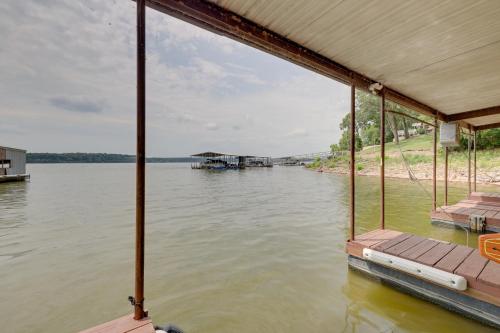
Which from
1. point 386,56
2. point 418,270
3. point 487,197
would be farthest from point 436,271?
point 487,197

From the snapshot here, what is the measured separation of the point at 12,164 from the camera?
2595 centimetres

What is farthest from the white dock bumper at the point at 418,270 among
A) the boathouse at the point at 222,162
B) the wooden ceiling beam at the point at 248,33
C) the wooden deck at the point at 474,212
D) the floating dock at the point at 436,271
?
the boathouse at the point at 222,162

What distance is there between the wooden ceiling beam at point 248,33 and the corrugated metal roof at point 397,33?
0.07 m

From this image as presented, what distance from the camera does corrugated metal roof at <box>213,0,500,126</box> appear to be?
7.97 feet

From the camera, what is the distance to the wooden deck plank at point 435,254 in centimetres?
340

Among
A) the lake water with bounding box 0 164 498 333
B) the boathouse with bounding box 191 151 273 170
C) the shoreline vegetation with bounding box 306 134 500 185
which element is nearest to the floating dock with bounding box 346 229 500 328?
the lake water with bounding box 0 164 498 333

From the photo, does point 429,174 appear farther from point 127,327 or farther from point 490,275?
point 127,327

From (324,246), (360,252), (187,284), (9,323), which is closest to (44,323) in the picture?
(9,323)

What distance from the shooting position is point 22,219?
9.84m

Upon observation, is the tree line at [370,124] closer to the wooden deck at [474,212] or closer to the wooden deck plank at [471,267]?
the wooden deck at [474,212]

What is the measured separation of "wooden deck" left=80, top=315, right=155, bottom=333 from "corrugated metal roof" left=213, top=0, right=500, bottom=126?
120 inches

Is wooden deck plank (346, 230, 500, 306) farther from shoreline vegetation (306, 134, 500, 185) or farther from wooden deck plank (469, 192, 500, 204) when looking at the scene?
shoreline vegetation (306, 134, 500, 185)

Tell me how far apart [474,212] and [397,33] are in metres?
6.99

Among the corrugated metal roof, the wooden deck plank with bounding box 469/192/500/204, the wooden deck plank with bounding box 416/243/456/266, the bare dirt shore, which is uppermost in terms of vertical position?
the corrugated metal roof
